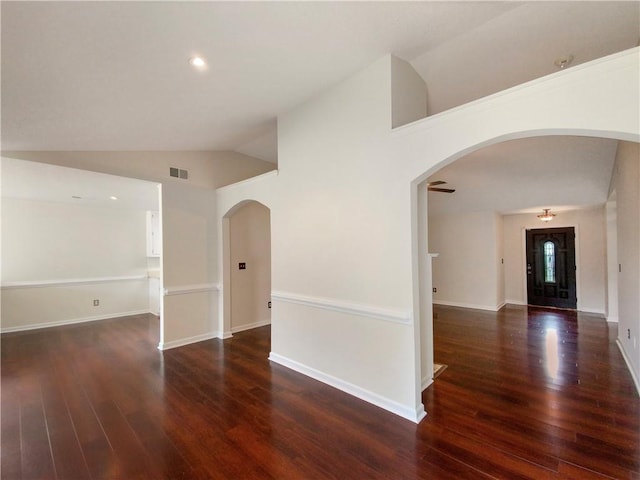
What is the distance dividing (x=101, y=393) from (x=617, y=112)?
4.80 m

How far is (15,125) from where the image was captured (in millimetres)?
2793

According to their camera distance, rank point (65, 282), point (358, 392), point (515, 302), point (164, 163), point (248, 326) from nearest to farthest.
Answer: point (358, 392) → point (164, 163) → point (248, 326) → point (65, 282) → point (515, 302)

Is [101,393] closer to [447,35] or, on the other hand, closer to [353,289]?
[353,289]

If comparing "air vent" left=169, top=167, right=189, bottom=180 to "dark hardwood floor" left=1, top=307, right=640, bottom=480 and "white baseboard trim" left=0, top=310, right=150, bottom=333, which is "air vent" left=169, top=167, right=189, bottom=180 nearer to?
"dark hardwood floor" left=1, top=307, right=640, bottom=480

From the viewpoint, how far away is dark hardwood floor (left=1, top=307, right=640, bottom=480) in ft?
6.29

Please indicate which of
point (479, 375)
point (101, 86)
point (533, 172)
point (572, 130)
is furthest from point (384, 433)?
point (533, 172)

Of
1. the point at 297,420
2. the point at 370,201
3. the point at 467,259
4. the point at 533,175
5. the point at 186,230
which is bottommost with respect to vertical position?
the point at 297,420

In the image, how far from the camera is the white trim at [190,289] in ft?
14.2

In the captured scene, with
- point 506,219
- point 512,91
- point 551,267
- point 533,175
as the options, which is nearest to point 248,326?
point 512,91

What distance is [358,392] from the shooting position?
9.22 ft

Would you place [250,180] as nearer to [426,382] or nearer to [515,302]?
[426,382]

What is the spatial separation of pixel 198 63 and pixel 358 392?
3347 mm

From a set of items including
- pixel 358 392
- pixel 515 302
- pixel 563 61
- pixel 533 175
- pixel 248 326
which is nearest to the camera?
pixel 563 61

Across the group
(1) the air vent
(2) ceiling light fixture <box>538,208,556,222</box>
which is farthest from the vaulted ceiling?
(2) ceiling light fixture <box>538,208,556,222</box>
